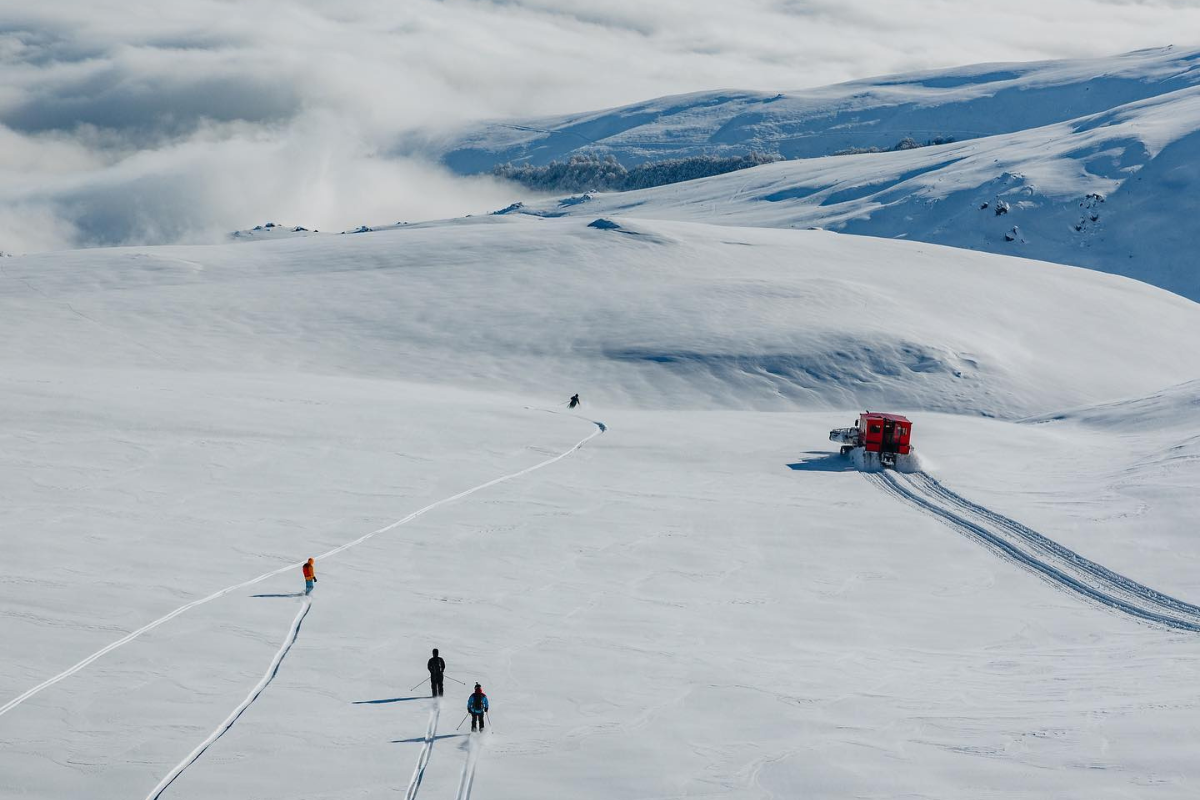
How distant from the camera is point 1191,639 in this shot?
2053 cm

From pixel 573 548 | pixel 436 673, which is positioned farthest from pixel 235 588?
pixel 573 548

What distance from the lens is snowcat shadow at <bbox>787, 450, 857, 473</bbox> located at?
120 ft

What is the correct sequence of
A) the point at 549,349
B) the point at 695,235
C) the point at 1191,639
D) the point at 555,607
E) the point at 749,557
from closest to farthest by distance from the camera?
1. the point at 1191,639
2. the point at 555,607
3. the point at 749,557
4. the point at 549,349
5. the point at 695,235

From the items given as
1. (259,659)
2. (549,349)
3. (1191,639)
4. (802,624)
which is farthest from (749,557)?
(549,349)

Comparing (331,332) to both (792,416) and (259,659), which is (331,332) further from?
(259,659)

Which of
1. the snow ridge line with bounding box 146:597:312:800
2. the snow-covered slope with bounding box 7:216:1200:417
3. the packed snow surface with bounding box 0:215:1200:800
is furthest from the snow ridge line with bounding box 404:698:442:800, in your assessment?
the snow-covered slope with bounding box 7:216:1200:417

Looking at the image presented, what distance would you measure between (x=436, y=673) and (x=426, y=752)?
185 cm

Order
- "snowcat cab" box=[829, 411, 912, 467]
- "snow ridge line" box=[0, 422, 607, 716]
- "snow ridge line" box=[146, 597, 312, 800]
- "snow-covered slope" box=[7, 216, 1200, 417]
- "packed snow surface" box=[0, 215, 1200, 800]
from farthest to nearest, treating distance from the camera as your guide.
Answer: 1. "snow-covered slope" box=[7, 216, 1200, 417]
2. "snowcat cab" box=[829, 411, 912, 467]
3. "snow ridge line" box=[0, 422, 607, 716]
4. "packed snow surface" box=[0, 215, 1200, 800]
5. "snow ridge line" box=[146, 597, 312, 800]

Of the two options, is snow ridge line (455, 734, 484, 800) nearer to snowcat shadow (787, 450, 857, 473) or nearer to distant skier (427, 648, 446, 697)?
distant skier (427, 648, 446, 697)

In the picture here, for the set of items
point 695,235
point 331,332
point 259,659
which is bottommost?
point 259,659

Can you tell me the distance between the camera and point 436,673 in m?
16.8

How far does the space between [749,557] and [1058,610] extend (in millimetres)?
6822

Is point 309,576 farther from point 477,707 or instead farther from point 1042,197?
point 1042,197

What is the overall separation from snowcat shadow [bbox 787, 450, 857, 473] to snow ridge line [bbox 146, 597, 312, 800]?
19.5m
